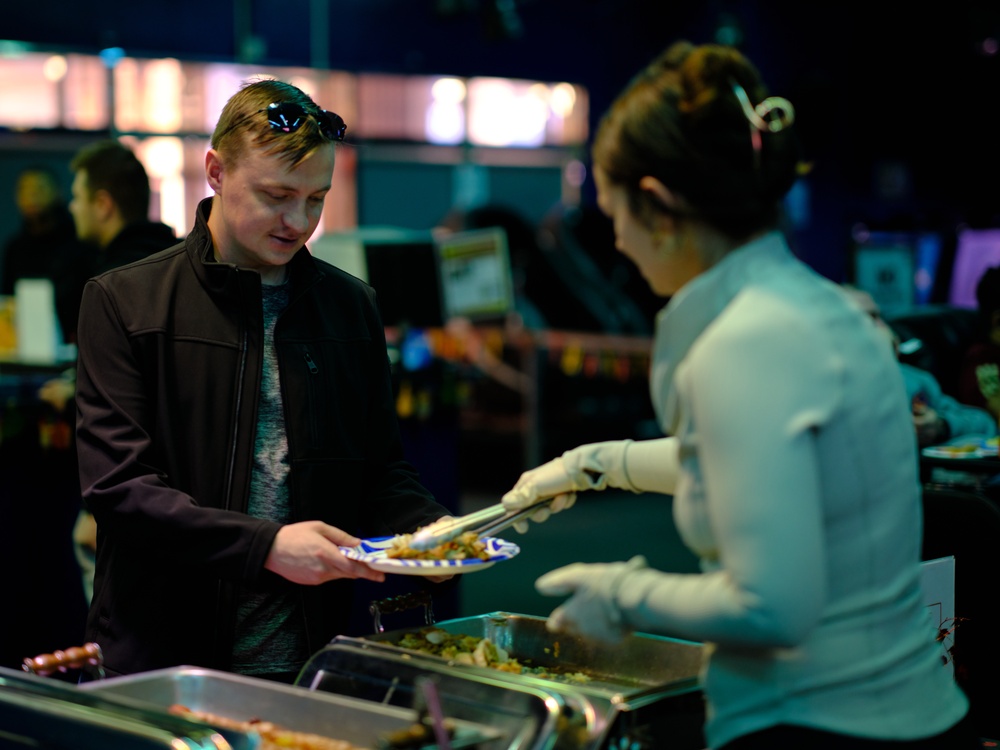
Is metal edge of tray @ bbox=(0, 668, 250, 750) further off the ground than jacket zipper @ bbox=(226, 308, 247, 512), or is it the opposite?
jacket zipper @ bbox=(226, 308, 247, 512)

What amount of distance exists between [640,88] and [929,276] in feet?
21.9

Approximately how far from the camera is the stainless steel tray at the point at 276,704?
1607mm

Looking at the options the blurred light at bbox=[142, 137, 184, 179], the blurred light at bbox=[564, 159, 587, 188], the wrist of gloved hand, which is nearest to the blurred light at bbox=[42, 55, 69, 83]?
the blurred light at bbox=[142, 137, 184, 179]

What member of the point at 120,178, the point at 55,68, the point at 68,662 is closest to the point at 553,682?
the point at 68,662

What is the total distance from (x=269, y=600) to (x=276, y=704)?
15.5 inches

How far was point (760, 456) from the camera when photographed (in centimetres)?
122

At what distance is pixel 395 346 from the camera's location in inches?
218

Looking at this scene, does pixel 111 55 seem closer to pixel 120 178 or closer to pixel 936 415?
pixel 120 178

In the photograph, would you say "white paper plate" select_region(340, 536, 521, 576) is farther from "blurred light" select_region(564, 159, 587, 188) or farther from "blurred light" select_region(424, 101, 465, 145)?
"blurred light" select_region(564, 159, 587, 188)

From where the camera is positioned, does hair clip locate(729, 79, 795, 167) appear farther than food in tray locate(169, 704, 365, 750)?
No

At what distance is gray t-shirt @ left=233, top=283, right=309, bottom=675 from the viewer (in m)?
2.08

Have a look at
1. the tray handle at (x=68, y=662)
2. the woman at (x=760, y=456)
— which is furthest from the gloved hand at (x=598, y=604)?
the tray handle at (x=68, y=662)

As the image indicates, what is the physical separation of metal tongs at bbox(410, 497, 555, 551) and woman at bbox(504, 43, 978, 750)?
499mm

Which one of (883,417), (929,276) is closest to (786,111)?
(883,417)
